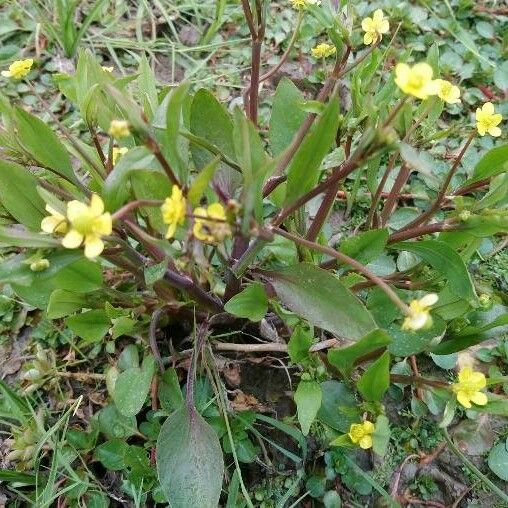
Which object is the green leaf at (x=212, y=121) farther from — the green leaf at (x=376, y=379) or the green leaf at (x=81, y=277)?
the green leaf at (x=376, y=379)

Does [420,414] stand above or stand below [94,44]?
below

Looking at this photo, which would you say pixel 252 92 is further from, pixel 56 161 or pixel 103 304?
pixel 103 304

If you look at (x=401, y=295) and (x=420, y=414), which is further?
(x=420, y=414)

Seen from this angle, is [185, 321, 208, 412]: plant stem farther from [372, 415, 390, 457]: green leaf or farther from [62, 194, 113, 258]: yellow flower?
[62, 194, 113, 258]: yellow flower

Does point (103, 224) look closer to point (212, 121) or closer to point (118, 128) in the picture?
point (118, 128)

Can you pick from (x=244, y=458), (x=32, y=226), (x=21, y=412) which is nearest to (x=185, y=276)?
(x=32, y=226)

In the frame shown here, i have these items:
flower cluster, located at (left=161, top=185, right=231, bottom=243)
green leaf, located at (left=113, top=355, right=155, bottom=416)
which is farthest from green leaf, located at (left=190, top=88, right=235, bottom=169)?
green leaf, located at (left=113, top=355, right=155, bottom=416)

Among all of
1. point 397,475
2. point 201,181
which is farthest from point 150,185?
point 397,475
